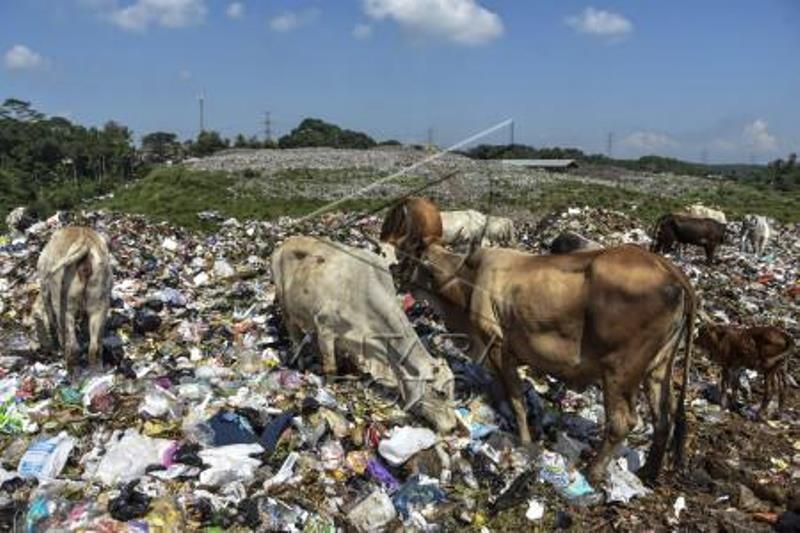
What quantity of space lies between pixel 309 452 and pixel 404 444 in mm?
660

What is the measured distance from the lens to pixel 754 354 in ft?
25.2

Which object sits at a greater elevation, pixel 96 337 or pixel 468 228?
pixel 468 228

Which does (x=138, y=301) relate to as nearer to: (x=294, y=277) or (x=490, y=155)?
(x=294, y=277)

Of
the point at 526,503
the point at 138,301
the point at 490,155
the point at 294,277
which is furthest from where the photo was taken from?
the point at 138,301

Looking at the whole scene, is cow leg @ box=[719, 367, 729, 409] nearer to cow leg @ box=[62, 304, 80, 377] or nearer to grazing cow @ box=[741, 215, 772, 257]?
cow leg @ box=[62, 304, 80, 377]

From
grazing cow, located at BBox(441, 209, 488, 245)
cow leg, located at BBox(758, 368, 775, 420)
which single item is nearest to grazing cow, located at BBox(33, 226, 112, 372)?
cow leg, located at BBox(758, 368, 775, 420)

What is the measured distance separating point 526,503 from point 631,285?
63.6 inches

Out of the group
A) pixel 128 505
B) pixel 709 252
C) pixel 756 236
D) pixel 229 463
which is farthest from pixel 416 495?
pixel 756 236

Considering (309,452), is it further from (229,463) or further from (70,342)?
(70,342)

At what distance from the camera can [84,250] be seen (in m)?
7.20

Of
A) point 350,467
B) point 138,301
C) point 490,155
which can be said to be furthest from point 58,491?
point 138,301

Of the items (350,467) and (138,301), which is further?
(138,301)

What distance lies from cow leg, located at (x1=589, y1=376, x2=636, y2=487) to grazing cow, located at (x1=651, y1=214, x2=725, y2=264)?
11402 mm

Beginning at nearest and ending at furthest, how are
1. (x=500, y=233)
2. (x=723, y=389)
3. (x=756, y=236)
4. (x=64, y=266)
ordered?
(x=64, y=266)
(x=723, y=389)
(x=500, y=233)
(x=756, y=236)
